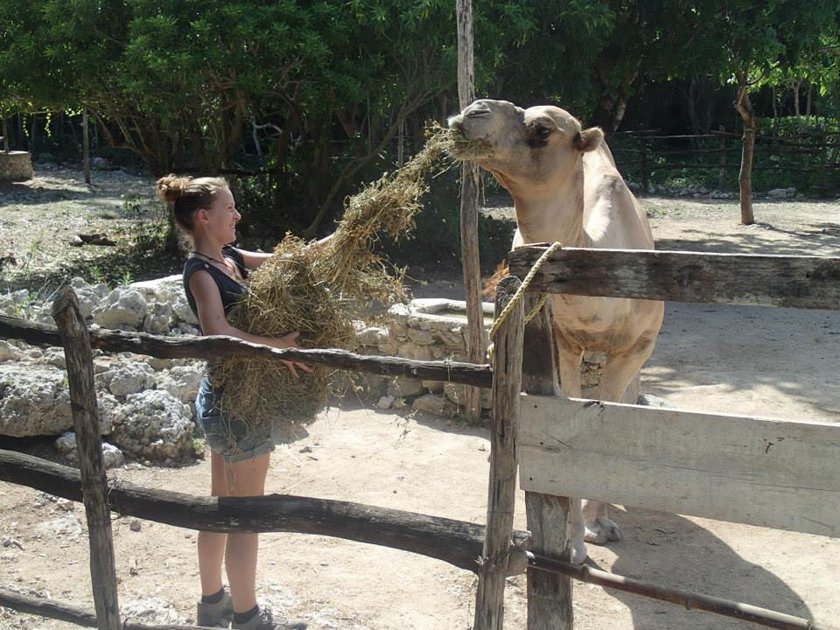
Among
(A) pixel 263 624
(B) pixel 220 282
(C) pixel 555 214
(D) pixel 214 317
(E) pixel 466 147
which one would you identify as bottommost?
(A) pixel 263 624

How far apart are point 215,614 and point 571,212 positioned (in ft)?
7.54

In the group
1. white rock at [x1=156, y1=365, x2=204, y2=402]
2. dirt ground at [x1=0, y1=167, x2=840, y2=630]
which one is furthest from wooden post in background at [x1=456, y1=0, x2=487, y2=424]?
white rock at [x1=156, y1=365, x2=204, y2=402]

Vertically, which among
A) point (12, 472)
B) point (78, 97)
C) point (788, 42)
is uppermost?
point (788, 42)

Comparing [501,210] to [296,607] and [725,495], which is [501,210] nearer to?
[296,607]

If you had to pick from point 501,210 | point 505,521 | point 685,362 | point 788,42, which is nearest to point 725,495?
point 505,521

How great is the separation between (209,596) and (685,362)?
18.3 feet

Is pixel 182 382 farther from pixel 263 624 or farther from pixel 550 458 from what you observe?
pixel 550 458

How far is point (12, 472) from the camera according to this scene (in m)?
3.28

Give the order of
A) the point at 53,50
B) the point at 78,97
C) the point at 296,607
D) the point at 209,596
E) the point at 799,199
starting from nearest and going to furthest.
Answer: the point at 209,596
the point at 296,607
the point at 53,50
the point at 78,97
the point at 799,199

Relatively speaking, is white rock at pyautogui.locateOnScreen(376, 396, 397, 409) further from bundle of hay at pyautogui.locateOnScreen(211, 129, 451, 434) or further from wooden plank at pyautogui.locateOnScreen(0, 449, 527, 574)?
wooden plank at pyautogui.locateOnScreen(0, 449, 527, 574)

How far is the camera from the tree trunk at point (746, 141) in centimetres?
1449

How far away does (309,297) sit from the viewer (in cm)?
321

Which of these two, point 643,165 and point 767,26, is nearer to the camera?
point 767,26

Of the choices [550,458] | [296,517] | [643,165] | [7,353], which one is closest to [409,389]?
[7,353]
